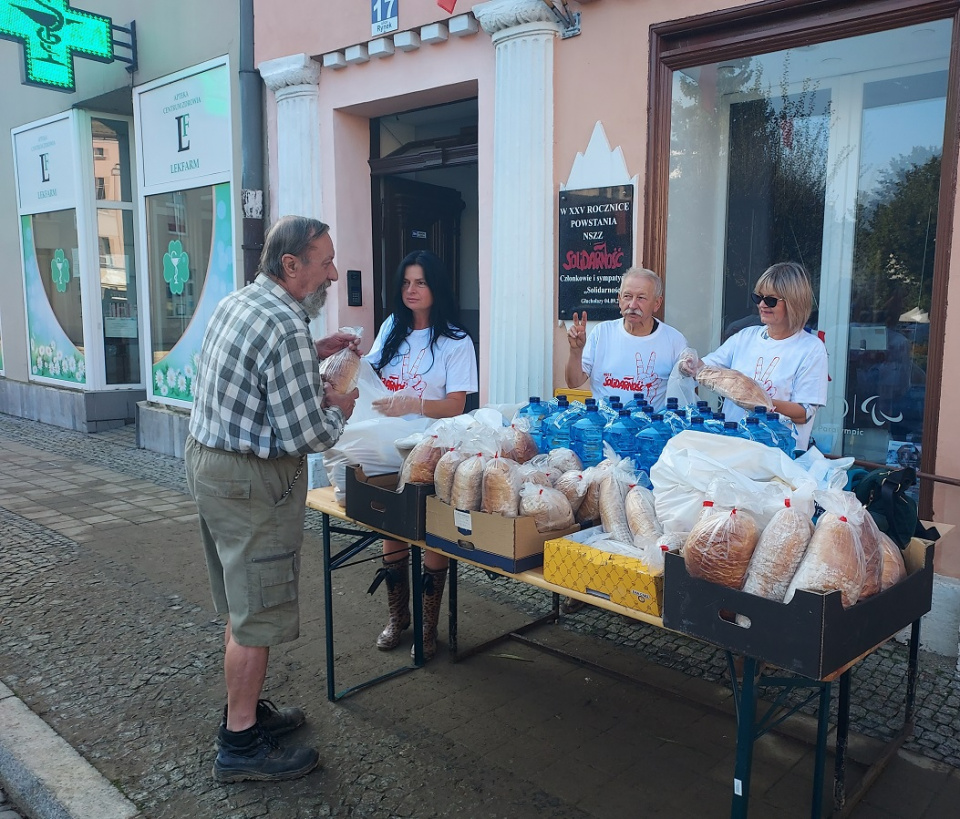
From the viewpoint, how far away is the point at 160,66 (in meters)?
7.95

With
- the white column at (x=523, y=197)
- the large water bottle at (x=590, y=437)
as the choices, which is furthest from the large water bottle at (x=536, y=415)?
the white column at (x=523, y=197)

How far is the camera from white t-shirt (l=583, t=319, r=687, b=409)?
3.87 metres

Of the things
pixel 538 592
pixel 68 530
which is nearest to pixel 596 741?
pixel 538 592

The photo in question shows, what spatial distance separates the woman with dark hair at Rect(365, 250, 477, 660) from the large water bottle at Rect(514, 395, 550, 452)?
47 centimetres

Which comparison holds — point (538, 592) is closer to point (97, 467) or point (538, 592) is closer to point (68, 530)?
point (68, 530)

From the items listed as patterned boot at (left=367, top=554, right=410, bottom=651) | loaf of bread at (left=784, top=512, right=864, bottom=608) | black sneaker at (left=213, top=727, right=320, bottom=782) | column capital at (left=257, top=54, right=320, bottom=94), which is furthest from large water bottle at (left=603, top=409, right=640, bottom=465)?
column capital at (left=257, top=54, right=320, bottom=94)

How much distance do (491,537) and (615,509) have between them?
1.40 ft

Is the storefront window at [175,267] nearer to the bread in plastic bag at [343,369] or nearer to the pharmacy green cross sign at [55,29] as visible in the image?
the pharmacy green cross sign at [55,29]

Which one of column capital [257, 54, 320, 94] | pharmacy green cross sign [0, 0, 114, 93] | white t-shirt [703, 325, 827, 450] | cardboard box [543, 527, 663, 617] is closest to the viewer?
cardboard box [543, 527, 663, 617]

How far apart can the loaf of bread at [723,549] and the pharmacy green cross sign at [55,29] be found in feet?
27.6

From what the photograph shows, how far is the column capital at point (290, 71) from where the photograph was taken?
20.9 ft

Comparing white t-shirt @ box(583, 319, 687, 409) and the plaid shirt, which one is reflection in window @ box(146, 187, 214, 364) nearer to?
white t-shirt @ box(583, 319, 687, 409)

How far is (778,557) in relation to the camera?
6.49 ft

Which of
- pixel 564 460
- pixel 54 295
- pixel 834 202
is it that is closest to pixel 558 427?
pixel 564 460
